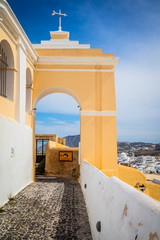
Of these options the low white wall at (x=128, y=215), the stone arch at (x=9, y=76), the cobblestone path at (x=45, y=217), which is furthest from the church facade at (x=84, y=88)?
the low white wall at (x=128, y=215)

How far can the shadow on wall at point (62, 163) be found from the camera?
35.7 feet

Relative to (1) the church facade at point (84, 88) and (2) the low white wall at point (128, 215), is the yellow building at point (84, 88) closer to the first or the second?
(1) the church facade at point (84, 88)

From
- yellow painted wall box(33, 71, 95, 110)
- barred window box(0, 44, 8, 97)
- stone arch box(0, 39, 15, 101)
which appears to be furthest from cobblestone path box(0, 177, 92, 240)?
yellow painted wall box(33, 71, 95, 110)

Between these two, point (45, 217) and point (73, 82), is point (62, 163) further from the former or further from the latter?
point (45, 217)

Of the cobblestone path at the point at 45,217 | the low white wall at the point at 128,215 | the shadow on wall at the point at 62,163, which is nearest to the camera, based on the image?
the low white wall at the point at 128,215

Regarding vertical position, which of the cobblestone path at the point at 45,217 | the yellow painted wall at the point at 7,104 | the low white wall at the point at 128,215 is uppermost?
the yellow painted wall at the point at 7,104

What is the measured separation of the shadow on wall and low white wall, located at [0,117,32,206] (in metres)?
4.15

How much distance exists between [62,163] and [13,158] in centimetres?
603

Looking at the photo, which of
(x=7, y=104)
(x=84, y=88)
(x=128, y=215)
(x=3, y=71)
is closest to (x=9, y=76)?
(x=3, y=71)

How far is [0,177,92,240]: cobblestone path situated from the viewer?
3284mm

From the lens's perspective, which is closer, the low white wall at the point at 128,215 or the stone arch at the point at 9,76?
the low white wall at the point at 128,215

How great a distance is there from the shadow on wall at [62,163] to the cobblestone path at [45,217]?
517 cm

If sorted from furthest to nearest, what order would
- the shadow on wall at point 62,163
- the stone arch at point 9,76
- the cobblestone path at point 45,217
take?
the shadow on wall at point 62,163 → the stone arch at point 9,76 → the cobblestone path at point 45,217

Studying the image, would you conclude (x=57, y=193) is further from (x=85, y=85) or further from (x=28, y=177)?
(x=85, y=85)
